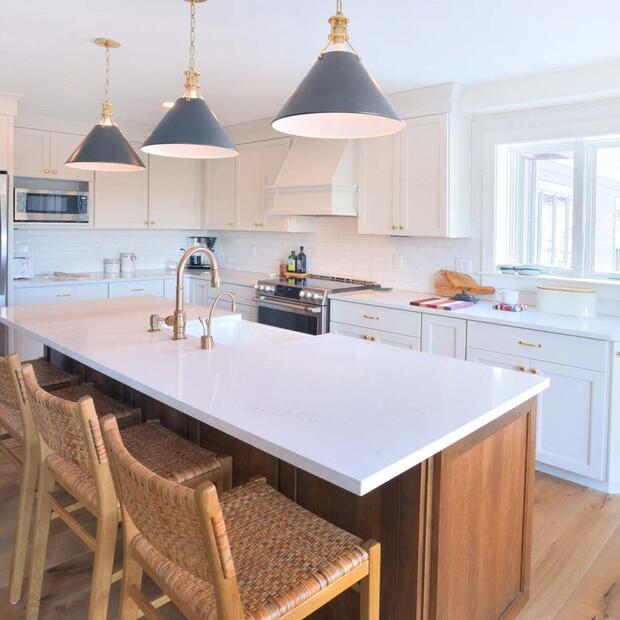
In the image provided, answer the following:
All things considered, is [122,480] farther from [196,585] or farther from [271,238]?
[271,238]

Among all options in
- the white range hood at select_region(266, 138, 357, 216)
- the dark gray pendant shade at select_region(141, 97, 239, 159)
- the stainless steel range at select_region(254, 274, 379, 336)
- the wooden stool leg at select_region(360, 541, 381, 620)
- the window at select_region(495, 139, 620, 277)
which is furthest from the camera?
the white range hood at select_region(266, 138, 357, 216)

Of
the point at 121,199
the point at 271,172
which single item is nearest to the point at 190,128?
the point at 271,172

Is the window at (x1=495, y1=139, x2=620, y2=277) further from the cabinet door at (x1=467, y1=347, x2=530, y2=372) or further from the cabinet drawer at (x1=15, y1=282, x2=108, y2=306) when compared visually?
the cabinet drawer at (x1=15, y1=282, x2=108, y2=306)

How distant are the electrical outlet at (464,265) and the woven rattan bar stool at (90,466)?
2.78m

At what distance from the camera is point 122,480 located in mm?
1348

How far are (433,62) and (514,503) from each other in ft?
8.57

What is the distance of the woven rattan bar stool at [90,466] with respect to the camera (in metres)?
1.59

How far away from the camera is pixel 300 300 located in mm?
4465

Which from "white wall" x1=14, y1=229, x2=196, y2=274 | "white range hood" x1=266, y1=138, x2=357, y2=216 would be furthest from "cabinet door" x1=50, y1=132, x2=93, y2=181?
"white range hood" x1=266, y1=138, x2=357, y2=216

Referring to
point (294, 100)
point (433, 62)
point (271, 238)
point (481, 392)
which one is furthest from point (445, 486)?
point (271, 238)

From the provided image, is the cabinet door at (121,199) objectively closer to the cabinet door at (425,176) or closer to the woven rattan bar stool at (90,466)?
the cabinet door at (425,176)

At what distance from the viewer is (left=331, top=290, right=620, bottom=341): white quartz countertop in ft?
9.93

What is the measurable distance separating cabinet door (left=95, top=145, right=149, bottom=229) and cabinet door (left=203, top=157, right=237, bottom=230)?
640mm

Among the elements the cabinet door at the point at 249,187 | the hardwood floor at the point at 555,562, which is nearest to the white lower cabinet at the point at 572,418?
the hardwood floor at the point at 555,562
